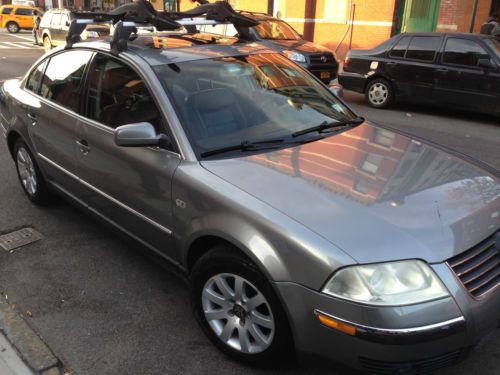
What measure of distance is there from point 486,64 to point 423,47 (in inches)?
52.2

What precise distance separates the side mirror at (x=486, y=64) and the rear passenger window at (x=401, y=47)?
61.3 inches

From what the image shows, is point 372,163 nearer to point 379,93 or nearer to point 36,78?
point 36,78

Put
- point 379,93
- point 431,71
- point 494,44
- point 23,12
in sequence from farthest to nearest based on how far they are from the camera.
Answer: point 23,12, point 379,93, point 431,71, point 494,44

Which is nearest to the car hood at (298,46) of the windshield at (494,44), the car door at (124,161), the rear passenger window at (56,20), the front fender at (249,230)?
the windshield at (494,44)

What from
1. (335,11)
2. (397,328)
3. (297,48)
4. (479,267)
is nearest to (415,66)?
(297,48)

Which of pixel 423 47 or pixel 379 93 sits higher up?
pixel 423 47

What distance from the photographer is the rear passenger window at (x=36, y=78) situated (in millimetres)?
4508

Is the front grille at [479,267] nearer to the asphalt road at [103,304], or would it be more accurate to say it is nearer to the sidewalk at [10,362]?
the asphalt road at [103,304]

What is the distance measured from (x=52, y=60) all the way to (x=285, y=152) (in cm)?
259

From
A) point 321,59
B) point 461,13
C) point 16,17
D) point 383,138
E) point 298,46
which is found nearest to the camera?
point 383,138

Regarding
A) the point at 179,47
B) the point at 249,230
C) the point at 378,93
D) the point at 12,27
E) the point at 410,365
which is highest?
the point at 179,47

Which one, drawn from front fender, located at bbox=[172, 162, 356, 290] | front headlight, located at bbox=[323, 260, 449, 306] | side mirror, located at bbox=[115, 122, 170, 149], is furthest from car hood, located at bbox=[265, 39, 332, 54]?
front headlight, located at bbox=[323, 260, 449, 306]

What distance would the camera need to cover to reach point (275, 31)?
39.5ft

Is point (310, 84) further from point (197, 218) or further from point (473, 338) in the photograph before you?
point (473, 338)
